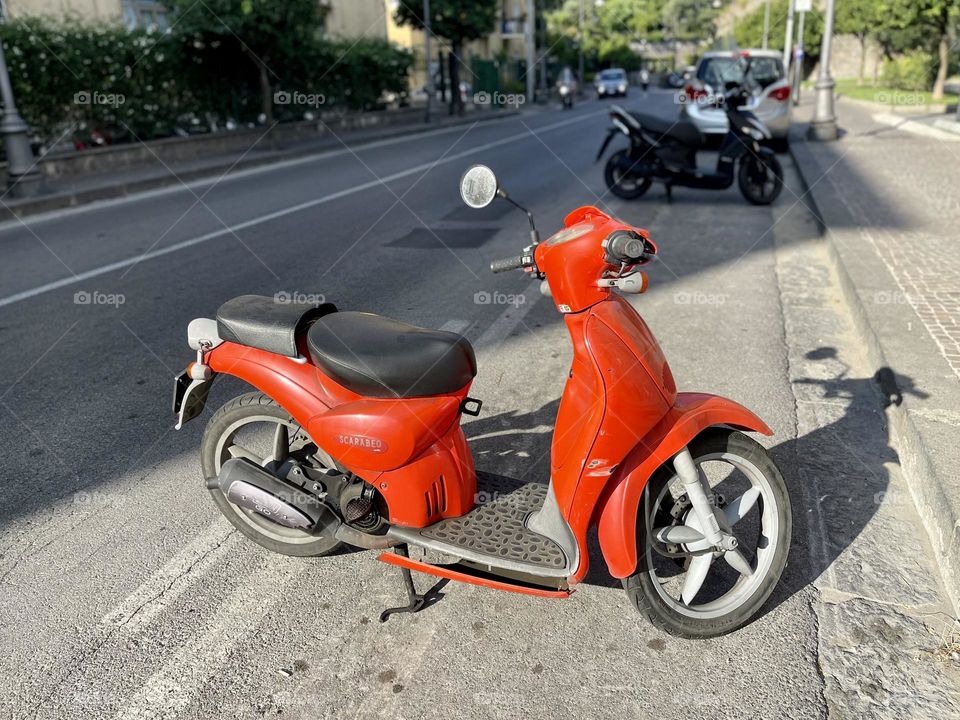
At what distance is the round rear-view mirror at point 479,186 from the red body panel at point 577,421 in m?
0.23

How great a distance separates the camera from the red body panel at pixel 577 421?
2.50 meters

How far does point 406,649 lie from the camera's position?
2723 mm

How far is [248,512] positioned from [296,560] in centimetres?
28

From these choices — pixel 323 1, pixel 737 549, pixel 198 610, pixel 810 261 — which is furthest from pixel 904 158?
pixel 323 1

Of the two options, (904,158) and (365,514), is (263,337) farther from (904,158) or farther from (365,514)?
(904,158)

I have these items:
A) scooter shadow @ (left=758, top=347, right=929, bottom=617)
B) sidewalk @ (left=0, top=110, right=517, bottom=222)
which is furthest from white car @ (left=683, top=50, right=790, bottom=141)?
scooter shadow @ (left=758, top=347, right=929, bottom=617)

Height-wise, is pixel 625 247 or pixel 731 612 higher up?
pixel 625 247

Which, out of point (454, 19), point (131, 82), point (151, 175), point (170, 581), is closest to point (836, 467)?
point (170, 581)

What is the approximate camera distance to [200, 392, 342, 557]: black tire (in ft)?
10.3

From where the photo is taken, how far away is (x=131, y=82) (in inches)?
674

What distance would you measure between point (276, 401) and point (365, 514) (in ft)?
1.73

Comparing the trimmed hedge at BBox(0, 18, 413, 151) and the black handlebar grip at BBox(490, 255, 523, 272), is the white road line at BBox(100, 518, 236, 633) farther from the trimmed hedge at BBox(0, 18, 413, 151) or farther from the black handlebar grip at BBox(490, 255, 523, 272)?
the trimmed hedge at BBox(0, 18, 413, 151)

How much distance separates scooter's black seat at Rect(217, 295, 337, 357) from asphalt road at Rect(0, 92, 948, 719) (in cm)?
90

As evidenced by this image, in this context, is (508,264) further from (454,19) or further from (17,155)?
(454,19)
